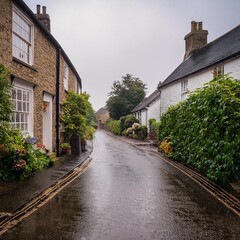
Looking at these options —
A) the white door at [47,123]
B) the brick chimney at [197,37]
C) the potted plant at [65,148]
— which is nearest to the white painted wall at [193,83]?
the brick chimney at [197,37]

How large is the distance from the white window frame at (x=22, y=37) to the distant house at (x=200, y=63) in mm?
9077

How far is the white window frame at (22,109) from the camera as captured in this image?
32.3 feet

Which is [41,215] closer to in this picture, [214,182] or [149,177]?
[149,177]

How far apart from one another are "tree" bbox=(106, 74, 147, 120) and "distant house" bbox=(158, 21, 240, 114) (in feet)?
90.5

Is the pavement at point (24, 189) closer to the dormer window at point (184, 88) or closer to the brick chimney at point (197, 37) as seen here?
the dormer window at point (184, 88)

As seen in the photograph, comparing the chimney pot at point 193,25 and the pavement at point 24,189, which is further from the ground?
the chimney pot at point 193,25

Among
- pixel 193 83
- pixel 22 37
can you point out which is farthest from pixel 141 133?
pixel 22 37

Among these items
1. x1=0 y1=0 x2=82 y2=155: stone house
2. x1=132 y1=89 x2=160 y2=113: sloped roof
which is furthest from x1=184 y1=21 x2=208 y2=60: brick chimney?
x1=0 y1=0 x2=82 y2=155: stone house

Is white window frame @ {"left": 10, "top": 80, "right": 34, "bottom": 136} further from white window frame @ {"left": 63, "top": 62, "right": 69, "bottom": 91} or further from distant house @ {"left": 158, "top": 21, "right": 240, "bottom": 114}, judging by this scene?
distant house @ {"left": 158, "top": 21, "right": 240, "bottom": 114}

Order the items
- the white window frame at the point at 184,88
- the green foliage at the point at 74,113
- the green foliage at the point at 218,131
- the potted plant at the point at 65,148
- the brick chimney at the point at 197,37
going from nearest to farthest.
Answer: the green foliage at the point at 218,131, the potted plant at the point at 65,148, the green foliage at the point at 74,113, the white window frame at the point at 184,88, the brick chimney at the point at 197,37

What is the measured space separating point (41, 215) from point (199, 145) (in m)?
6.31

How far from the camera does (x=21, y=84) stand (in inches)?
398

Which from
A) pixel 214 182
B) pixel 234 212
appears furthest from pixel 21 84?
pixel 234 212

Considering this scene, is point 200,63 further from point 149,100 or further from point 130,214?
point 149,100
